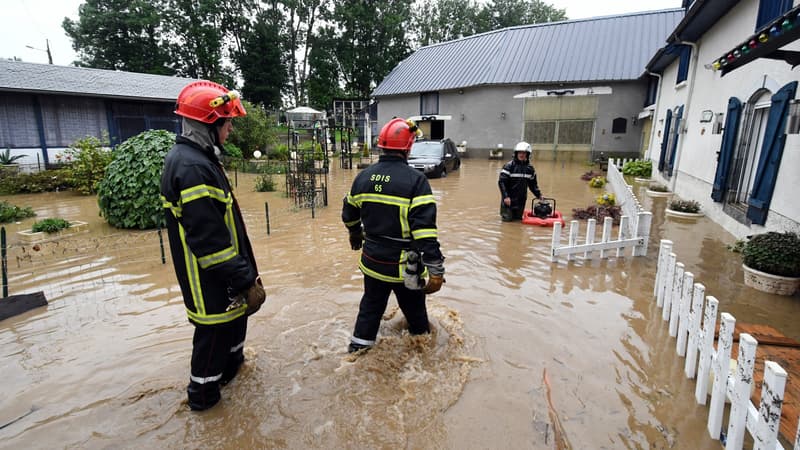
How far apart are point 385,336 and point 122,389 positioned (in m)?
2.17

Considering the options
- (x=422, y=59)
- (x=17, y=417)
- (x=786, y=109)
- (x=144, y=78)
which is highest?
(x=422, y=59)

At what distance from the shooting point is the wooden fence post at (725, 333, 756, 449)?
223cm

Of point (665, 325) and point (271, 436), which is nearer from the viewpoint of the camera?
point (271, 436)

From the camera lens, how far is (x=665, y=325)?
4.11 m

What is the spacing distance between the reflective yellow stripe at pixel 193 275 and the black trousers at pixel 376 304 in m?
1.27

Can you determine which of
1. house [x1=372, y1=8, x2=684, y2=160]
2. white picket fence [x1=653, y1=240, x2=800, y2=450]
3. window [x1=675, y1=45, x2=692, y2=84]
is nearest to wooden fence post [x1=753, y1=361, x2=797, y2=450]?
white picket fence [x1=653, y1=240, x2=800, y2=450]

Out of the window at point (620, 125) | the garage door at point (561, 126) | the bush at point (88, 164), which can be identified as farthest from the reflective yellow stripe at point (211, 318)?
the window at point (620, 125)

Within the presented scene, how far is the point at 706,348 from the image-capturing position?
9.31 ft

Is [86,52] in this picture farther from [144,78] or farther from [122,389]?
[122,389]

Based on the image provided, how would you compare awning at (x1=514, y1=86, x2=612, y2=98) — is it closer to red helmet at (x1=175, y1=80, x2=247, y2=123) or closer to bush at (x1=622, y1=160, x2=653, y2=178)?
bush at (x1=622, y1=160, x2=653, y2=178)

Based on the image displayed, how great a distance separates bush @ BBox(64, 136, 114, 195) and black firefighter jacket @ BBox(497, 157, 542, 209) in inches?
424

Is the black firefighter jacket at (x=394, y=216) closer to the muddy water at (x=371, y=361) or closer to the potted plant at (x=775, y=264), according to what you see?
the muddy water at (x=371, y=361)

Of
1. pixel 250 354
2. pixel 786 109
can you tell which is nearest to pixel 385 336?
pixel 250 354

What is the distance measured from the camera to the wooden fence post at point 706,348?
2789mm
